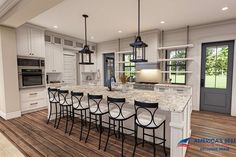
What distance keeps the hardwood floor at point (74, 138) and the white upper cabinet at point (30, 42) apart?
2.11m

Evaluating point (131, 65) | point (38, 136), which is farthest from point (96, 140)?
point (131, 65)

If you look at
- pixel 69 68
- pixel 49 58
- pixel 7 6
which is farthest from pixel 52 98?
pixel 69 68

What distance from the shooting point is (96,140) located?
9.00ft

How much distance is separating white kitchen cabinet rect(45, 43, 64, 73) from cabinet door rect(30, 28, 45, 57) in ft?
1.09

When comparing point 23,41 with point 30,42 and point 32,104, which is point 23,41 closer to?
point 30,42

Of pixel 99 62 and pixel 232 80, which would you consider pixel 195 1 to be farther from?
pixel 99 62

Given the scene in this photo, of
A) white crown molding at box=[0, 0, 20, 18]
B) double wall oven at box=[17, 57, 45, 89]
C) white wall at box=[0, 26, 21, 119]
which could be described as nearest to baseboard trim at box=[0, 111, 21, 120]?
white wall at box=[0, 26, 21, 119]

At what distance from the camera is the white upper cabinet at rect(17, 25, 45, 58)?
4.15m

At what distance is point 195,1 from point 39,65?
16.2 feet

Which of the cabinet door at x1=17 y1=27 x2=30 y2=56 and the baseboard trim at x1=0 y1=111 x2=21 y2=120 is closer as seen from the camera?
the baseboard trim at x1=0 y1=111 x2=21 y2=120

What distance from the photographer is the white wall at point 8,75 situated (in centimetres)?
377

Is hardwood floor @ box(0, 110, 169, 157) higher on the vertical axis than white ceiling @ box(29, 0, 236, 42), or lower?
lower

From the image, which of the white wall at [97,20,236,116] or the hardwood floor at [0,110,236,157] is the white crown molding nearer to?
the hardwood floor at [0,110,236,157]

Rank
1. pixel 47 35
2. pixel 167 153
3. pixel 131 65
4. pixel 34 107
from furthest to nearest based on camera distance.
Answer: pixel 131 65, pixel 47 35, pixel 34 107, pixel 167 153
